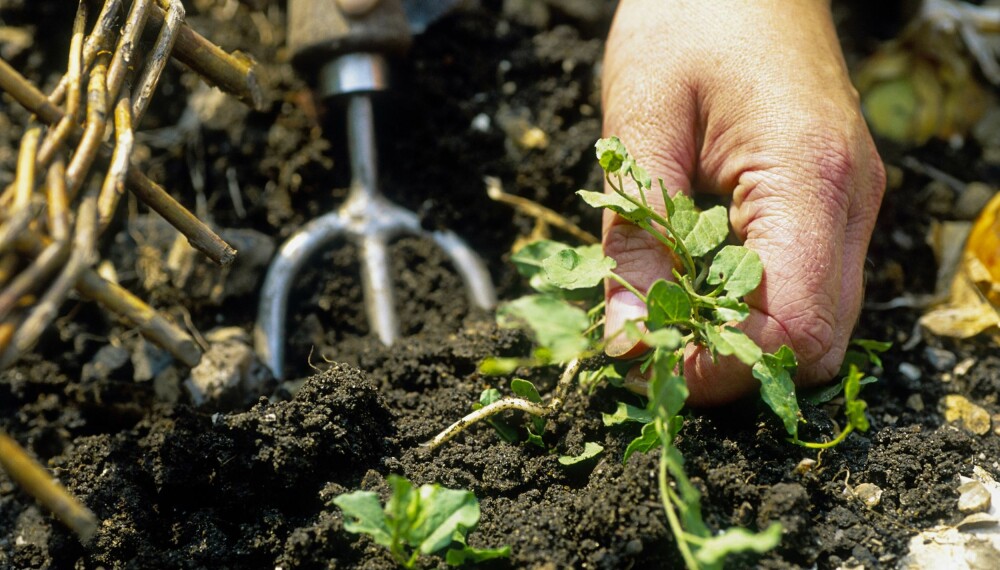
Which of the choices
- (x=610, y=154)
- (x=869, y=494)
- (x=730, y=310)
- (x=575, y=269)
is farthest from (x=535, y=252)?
(x=869, y=494)

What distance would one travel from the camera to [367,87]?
1970 mm

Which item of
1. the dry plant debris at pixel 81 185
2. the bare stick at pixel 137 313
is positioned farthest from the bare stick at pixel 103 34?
the bare stick at pixel 137 313

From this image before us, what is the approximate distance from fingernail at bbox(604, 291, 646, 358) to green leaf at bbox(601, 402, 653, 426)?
0.30 feet

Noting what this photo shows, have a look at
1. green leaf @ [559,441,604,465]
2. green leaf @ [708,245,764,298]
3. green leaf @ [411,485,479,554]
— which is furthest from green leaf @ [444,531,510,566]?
green leaf @ [708,245,764,298]

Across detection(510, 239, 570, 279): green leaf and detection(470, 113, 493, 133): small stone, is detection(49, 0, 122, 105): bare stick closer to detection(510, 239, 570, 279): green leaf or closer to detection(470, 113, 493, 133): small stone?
detection(510, 239, 570, 279): green leaf

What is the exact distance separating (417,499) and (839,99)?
110 centimetres

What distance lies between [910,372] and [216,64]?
157 centimetres

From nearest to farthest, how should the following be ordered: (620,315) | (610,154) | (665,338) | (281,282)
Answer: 1. (665,338)
2. (610,154)
3. (620,315)
4. (281,282)

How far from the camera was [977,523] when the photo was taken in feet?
4.25

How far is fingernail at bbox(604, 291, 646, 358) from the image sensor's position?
1311mm

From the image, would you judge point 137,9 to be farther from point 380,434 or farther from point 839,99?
point 839,99

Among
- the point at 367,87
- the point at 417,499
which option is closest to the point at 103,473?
the point at 417,499

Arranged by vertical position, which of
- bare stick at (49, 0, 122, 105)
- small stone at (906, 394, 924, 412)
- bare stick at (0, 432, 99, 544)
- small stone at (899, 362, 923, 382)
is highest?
bare stick at (49, 0, 122, 105)

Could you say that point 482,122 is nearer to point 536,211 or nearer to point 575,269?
point 536,211
